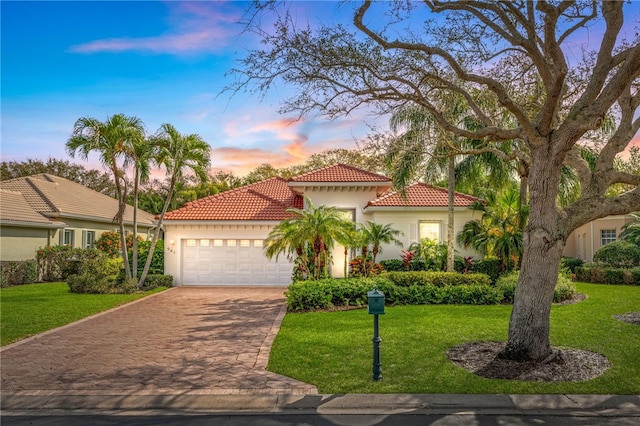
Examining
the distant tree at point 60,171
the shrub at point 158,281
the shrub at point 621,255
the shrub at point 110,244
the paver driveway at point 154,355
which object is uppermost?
the distant tree at point 60,171

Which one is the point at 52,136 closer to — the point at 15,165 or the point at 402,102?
the point at 402,102

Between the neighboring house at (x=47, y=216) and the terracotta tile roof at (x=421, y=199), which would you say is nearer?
the terracotta tile roof at (x=421, y=199)

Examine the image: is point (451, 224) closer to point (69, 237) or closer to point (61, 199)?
point (69, 237)

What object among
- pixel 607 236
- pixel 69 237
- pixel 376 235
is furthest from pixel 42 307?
pixel 607 236

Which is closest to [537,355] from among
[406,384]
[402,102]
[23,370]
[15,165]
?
[406,384]

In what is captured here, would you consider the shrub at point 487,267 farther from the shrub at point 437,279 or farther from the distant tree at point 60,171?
the distant tree at point 60,171

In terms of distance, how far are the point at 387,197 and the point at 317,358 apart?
14.2m

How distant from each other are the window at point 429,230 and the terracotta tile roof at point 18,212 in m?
18.6

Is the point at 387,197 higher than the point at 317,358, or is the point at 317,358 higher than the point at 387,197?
the point at 387,197

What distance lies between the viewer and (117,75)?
1323 centimetres

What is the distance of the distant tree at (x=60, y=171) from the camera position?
46.0 meters

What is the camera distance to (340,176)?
21469mm

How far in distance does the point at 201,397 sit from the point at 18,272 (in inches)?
763

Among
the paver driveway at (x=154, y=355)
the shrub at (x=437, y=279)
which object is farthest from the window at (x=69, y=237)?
the shrub at (x=437, y=279)
